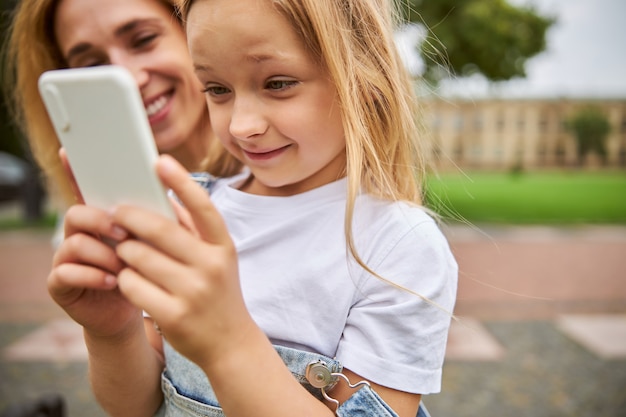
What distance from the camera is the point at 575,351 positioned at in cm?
468

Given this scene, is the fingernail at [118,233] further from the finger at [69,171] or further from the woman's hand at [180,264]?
the finger at [69,171]

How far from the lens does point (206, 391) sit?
1.08 metres

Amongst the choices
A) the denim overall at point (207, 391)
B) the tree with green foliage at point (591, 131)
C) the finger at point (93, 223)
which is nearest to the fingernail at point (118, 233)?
the finger at point (93, 223)

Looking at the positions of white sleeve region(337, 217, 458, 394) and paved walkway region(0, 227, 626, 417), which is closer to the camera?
white sleeve region(337, 217, 458, 394)

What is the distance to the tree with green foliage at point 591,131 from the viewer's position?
279 feet

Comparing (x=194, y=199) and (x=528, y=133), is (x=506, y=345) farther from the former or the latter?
(x=528, y=133)

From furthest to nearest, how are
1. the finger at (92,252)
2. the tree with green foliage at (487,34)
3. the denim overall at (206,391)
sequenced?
the tree with green foliage at (487,34)
the denim overall at (206,391)
the finger at (92,252)

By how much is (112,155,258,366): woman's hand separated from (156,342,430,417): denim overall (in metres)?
0.33

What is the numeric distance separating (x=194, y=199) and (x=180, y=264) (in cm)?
8

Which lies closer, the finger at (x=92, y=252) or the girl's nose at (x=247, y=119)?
the finger at (x=92, y=252)

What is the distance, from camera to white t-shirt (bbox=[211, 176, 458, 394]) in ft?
3.15

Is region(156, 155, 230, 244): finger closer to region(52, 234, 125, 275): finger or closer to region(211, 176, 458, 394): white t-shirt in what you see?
region(52, 234, 125, 275): finger

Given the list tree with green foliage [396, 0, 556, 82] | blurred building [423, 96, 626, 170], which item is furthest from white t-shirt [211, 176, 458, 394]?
blurred building [423, 96, 626, 170]

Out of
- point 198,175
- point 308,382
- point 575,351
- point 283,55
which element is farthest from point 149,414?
point 575,351
